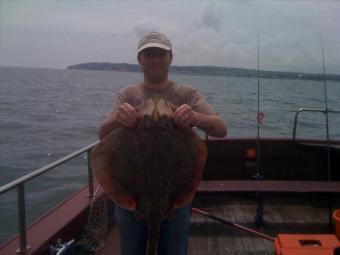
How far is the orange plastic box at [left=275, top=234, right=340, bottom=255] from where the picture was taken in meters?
4.03

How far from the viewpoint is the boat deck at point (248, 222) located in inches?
208

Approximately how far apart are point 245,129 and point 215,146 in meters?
16.8

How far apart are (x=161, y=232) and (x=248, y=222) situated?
3334mm

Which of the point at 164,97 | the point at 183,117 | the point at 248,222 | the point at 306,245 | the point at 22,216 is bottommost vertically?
the point at 248,222

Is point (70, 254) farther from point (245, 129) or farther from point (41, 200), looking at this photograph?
point (245, 129)

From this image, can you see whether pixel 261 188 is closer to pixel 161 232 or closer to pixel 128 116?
pixel 161 232

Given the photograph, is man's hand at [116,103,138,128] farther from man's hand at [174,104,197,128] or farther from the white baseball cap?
the white baseball cap

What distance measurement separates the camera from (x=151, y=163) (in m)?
2.70

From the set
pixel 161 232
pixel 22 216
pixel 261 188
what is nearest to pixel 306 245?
pixel 261 188

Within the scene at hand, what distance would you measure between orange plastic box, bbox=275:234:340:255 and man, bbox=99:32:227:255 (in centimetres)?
136

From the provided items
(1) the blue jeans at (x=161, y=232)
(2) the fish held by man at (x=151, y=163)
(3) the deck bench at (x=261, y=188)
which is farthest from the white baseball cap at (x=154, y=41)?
(3) the deck bench at (x=261, y=188)

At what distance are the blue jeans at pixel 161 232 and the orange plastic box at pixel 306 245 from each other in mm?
1371

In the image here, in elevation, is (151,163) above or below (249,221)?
above

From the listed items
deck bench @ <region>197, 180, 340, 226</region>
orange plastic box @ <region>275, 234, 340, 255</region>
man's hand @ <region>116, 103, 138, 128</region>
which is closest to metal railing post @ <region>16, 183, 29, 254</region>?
man's hand @ <region>116, 103, 138, 128</region>
